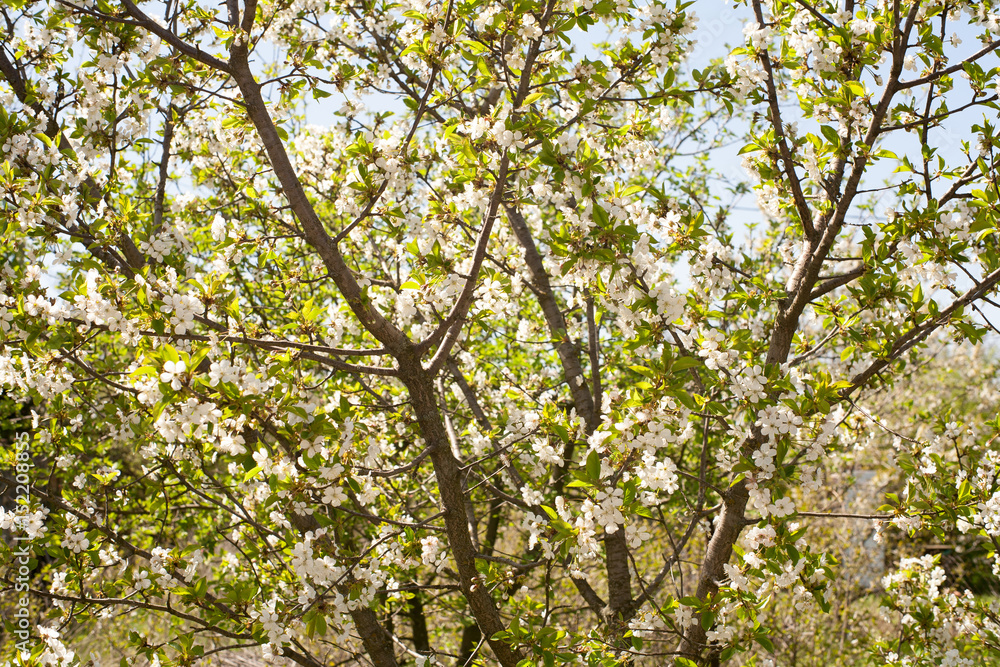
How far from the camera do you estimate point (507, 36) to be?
7.66 ft

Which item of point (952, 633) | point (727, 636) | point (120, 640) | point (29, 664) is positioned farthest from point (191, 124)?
point (120, 640)

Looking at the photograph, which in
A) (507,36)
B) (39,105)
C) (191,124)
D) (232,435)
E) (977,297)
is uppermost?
(191,124)

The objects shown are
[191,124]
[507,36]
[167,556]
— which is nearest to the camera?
[507,36]

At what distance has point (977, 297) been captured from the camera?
2.55m

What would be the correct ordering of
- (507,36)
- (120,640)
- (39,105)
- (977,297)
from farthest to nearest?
(120,640), (39,105), (977,297), (507,36)

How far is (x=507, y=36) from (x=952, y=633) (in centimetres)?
427

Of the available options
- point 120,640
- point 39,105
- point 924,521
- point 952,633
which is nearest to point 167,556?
point 39,105

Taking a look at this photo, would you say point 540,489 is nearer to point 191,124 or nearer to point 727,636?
point 727,636

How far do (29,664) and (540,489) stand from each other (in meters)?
2.31

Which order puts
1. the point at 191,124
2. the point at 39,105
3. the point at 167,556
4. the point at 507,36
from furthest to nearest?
the point at 191,124, the point at 39,105, the point at 167,556, the point at 507,36

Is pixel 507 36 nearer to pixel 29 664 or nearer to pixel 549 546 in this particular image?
pixel 549 546

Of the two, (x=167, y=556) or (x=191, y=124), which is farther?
(x=191, y=124)

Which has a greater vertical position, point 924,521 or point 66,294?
point 66,294

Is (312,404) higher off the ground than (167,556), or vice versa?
(312,404)
